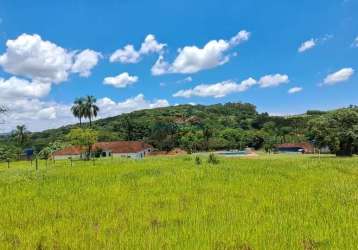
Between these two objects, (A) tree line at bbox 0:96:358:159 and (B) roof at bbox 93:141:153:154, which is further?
(B) roof at bbox 93:141:153:154

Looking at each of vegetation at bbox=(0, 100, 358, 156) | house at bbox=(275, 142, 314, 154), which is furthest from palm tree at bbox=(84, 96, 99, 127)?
house at bbox=(275, 142, 314, 154)

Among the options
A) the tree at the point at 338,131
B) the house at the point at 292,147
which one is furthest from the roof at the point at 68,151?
the house at the point at 292,147

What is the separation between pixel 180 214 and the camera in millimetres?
9836

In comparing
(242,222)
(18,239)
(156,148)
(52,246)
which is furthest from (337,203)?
(156,148)

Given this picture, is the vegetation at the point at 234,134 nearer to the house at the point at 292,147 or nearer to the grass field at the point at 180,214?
the house at the point at 292,147

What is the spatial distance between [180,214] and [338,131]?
5643 cm

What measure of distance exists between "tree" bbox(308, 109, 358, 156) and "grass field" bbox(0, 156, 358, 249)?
47.1 m

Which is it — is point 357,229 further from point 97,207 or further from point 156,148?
point 156,148

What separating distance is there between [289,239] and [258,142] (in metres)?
110

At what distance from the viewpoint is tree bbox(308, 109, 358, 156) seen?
58875mm

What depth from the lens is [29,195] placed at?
13.7 metres

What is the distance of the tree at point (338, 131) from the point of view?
2318 inches

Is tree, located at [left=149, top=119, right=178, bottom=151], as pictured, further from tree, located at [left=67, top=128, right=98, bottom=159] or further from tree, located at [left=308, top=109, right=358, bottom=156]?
tree, located at [left=308, top=109, right=358, bottom=156]

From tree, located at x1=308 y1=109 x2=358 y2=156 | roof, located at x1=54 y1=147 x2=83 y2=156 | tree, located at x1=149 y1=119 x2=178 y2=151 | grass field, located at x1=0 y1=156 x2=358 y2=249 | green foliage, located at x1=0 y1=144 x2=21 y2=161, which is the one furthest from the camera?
tree, located at x1=149 y1=119 x2=178 y2=151
